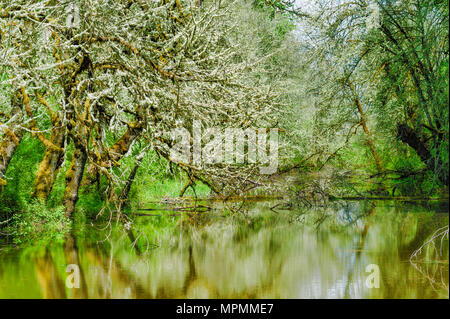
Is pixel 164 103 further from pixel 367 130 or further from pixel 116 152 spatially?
pixel 367 130

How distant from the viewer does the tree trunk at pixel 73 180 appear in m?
7.91

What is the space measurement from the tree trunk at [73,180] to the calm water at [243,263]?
601 mm

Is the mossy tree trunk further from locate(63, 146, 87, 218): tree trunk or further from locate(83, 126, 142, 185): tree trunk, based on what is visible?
locate(83, 126, 142, 185): tree trunk

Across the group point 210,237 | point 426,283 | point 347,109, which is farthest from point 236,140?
point 347,109

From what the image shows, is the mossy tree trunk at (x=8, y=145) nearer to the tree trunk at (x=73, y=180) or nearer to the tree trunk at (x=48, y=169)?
the tree trunk at (x=48, y=169)

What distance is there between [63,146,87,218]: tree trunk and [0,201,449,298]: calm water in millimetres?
601

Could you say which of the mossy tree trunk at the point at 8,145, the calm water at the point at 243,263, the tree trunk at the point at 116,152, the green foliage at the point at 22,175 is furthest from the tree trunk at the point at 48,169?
the calm water at the point at 243,263

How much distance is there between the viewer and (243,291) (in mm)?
4426

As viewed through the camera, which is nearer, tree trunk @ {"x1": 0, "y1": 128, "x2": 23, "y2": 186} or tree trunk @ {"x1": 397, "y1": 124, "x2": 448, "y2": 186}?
tree trunk @ {"x1": 0, "y1": 128, "x2": 23, "y2": 186}

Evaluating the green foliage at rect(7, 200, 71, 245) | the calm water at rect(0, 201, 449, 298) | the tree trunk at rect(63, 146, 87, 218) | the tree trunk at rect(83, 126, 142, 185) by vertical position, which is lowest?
the calm water at rect(0, 201, 449, 298)

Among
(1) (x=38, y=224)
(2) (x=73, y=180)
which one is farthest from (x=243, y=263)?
(2) (x=73, y=180)

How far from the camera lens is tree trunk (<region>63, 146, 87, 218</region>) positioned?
7.91 meters

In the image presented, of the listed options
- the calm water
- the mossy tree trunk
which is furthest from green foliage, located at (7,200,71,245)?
the mossy tree trunk

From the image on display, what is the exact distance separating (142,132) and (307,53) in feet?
23.8
